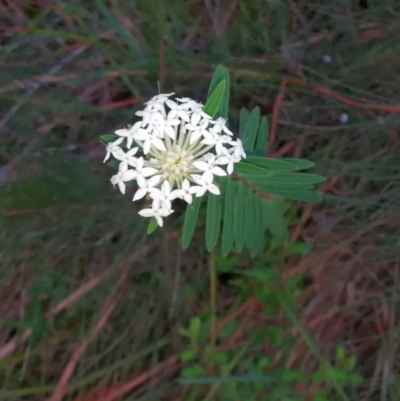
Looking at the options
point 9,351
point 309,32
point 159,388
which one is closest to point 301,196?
point 309,32

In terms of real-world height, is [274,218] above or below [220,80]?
below

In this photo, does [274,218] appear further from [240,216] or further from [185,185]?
[185,185]

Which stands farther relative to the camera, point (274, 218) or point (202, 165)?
point (274, 218)

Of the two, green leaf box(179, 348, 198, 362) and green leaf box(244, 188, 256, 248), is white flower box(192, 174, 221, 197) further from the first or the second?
green leaf box(179, 348, 198, 362)

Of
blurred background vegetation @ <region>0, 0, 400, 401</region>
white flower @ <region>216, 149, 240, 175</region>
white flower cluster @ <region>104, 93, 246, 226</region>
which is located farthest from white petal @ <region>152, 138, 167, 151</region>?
blurred background vegetation @ <region>0, 0, 400, 401</region>

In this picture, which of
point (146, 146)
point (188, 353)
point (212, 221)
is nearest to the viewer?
point (146, 146)

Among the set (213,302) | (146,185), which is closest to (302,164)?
(146,185)
